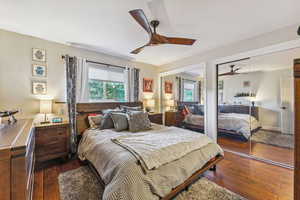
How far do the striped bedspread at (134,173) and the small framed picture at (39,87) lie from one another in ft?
6.33

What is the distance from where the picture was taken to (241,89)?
312 centimetres

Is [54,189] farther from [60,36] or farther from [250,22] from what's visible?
[250,22]

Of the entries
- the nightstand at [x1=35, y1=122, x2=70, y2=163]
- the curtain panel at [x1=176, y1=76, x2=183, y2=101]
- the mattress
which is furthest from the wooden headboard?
the mattress

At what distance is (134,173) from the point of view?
130 centimetres

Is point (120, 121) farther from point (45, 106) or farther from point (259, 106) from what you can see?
point (259, 106)

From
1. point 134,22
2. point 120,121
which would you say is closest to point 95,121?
point 120,121

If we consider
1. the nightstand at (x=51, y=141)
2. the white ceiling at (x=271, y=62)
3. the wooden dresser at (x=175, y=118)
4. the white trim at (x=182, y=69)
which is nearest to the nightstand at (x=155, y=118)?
the wooden dresser at (x=175, y=118)

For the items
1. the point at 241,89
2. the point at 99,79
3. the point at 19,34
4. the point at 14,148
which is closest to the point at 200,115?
the point at 241,89

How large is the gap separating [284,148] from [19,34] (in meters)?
5.68

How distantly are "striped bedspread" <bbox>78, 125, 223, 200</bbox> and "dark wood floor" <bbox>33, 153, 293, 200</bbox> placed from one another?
59 centimetres

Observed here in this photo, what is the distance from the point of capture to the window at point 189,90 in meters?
4.41

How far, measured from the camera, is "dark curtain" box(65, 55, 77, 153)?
2.92 metres

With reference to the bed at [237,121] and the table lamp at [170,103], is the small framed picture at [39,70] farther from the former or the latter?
the bed at [237,121]

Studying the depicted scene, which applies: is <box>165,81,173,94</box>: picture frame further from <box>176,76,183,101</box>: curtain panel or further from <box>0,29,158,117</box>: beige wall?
<box>0,29,158,117</box>: beige wall
